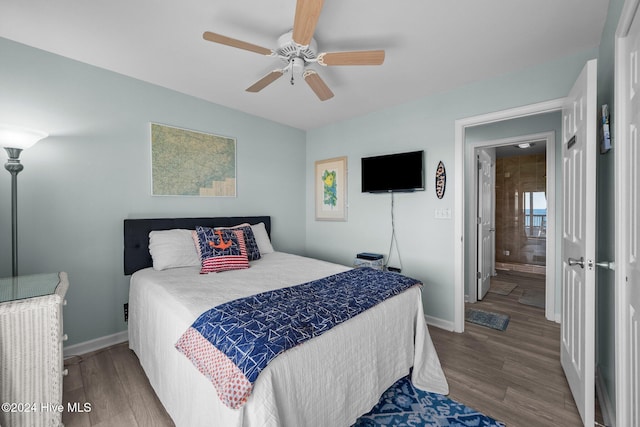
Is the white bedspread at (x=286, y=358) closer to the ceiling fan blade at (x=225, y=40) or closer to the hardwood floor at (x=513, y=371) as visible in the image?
the hardwood floor at (x=513, y=371)

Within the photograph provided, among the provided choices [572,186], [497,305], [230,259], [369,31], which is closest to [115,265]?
[230,259]

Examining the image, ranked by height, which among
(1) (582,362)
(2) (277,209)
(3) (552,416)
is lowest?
(3) (552,416)

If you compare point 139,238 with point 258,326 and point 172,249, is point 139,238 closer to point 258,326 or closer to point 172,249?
point 172,249

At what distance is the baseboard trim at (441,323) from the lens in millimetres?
2854

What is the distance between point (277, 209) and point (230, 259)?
5.08 ft

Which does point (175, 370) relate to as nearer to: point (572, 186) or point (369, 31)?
point (369, 31)

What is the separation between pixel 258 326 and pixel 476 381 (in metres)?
1.76

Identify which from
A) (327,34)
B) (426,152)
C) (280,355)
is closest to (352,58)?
(327,34)

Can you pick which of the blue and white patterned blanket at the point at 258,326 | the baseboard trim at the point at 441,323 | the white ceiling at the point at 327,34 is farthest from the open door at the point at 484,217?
the blue and white patterned blanket at the point at 258,326

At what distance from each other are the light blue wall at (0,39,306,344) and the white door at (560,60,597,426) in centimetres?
325

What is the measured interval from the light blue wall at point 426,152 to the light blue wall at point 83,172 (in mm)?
1881

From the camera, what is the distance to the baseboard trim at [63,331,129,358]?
7.57 feet

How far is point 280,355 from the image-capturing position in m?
1.16

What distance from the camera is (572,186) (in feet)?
5.93
